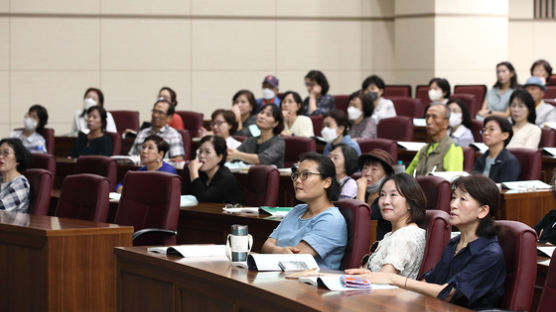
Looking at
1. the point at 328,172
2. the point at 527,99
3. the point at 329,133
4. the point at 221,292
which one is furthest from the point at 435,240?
the point at 527,99

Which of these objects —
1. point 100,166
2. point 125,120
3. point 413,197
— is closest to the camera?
point 413,197

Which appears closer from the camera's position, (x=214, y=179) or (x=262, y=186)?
(x=262, y=186)

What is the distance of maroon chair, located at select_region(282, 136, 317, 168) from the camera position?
7.91 m

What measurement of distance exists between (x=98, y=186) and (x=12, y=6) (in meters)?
7.10

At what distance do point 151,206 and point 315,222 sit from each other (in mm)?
1612

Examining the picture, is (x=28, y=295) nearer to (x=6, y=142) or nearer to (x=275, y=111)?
(x=6, y=142)

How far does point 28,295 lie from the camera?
4805mm

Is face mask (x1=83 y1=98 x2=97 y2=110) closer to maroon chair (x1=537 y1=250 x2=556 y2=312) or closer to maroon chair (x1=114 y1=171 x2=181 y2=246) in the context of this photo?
maroon chair (x1=114 y1=171 x2=181 y2=246)

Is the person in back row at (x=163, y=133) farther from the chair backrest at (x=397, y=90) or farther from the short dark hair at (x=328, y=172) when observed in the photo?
the chair backrest at (x=397, y=90)

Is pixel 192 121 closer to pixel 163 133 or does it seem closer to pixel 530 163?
pixel 163 133

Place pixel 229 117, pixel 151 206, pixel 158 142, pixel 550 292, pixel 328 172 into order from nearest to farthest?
pixel 550 292 < pixel 328 172 < pixel 151 206 < pixel 158 142 < pixel 229 117

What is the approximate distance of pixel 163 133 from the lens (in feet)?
28.5

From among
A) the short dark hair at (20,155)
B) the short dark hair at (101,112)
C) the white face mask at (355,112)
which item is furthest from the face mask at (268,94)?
the short dark hair at (20,155)

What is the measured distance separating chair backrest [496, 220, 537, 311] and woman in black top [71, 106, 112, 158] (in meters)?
6.21
